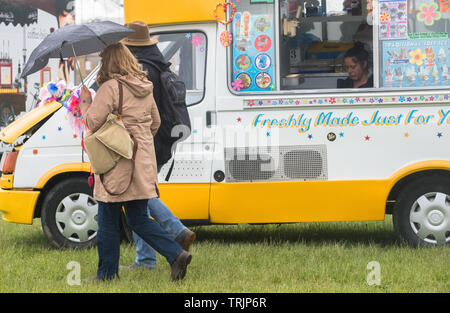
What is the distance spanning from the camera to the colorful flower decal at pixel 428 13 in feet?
22.3

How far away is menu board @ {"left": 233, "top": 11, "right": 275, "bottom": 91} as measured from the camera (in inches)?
272

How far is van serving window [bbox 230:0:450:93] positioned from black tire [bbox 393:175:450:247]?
890mm

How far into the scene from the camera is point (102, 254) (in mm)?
5555

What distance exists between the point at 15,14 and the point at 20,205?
26.0 ft

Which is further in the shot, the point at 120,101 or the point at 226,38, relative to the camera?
the point at 226,38

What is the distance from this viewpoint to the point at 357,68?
6.92 m

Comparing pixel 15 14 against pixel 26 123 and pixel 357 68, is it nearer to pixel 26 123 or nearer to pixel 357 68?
pixel 26 123

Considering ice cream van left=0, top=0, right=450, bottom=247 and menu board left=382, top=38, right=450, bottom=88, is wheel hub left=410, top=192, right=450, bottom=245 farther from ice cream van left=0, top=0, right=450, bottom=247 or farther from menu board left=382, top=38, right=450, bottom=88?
menu board left=382, top=38, right=450, bottom=88

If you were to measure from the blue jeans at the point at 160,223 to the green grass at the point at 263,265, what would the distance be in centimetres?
14

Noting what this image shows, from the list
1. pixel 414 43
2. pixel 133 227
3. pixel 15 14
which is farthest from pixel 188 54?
pixel 15 14

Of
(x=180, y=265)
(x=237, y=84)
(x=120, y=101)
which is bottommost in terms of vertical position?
(x=180, y=265)

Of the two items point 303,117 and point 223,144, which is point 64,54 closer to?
point 223,144

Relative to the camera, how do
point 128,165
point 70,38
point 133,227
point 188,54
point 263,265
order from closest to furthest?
point 70,38 < point 128,165 < point 133,227 < point 263,265 < point 188,54

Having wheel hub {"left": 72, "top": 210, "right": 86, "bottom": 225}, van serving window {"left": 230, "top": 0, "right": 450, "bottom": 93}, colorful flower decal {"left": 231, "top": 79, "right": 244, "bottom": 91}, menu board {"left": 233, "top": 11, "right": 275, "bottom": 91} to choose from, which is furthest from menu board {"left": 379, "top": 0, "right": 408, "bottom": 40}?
wheel hub {"left": 72, "top": 210, "right": 86, "bottom": 225}
